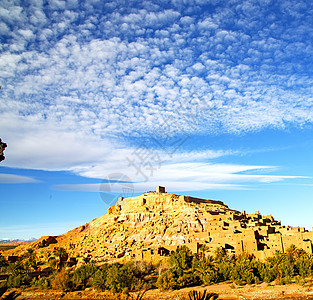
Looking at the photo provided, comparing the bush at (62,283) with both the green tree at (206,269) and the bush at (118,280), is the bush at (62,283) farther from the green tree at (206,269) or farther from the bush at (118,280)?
the green tree at (206,269)

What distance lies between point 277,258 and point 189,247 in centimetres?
1414

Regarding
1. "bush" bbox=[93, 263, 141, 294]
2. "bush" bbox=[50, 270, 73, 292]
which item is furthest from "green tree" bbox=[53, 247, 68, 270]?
"bush" bbox=[93, 263, 141, 294]

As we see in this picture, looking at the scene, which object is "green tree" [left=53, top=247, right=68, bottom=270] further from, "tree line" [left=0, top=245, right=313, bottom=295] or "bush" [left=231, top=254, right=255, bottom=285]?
"bush" [left=231, top=254, right=255, bottom=285]

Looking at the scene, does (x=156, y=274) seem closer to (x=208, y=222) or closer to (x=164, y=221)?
(x=208, y=222)

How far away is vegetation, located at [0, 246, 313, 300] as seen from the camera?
120ft

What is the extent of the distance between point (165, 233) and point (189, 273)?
2025 cm

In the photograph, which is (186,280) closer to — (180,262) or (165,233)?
(180,262)

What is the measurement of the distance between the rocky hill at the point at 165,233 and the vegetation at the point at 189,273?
193 centimetres

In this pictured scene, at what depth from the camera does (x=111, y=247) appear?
64438mm

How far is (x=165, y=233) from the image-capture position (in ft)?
201

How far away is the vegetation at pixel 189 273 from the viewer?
36.5 m

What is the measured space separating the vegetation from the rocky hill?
1.93 meters

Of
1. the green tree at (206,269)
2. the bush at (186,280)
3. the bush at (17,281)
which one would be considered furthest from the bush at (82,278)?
the green tree at (206,269)

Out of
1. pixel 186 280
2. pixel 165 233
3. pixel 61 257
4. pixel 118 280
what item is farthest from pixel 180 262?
pixel 61 257
